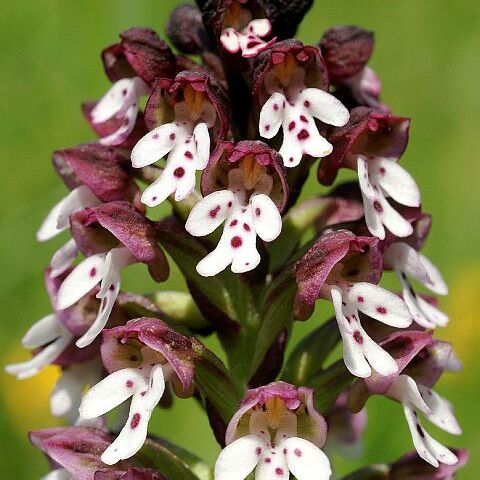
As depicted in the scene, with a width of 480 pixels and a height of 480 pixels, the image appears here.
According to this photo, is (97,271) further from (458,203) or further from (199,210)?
(458,203)

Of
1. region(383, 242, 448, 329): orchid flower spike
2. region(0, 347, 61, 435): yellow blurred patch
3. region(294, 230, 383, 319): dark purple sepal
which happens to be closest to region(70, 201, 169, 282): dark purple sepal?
region(294, 230, 383, 319): dark purple sepal

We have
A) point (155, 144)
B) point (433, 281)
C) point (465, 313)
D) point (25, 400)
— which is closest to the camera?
point (155, 144)

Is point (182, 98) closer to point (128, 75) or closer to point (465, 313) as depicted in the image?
point (128, 75)

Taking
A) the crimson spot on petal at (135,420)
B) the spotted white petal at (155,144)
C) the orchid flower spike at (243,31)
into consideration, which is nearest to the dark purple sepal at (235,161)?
the spotted white petal at (155,144)

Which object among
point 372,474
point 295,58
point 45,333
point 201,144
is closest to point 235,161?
point 201,144

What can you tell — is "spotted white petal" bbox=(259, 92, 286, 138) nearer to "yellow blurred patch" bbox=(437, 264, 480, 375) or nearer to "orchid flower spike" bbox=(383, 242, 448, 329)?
"orchid flower spike" bbox=(383, 242, 448, 329)

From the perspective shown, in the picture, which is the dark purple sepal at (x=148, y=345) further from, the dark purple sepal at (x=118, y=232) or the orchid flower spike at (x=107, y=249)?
the dark purple sepal at (x=118, y=232)
